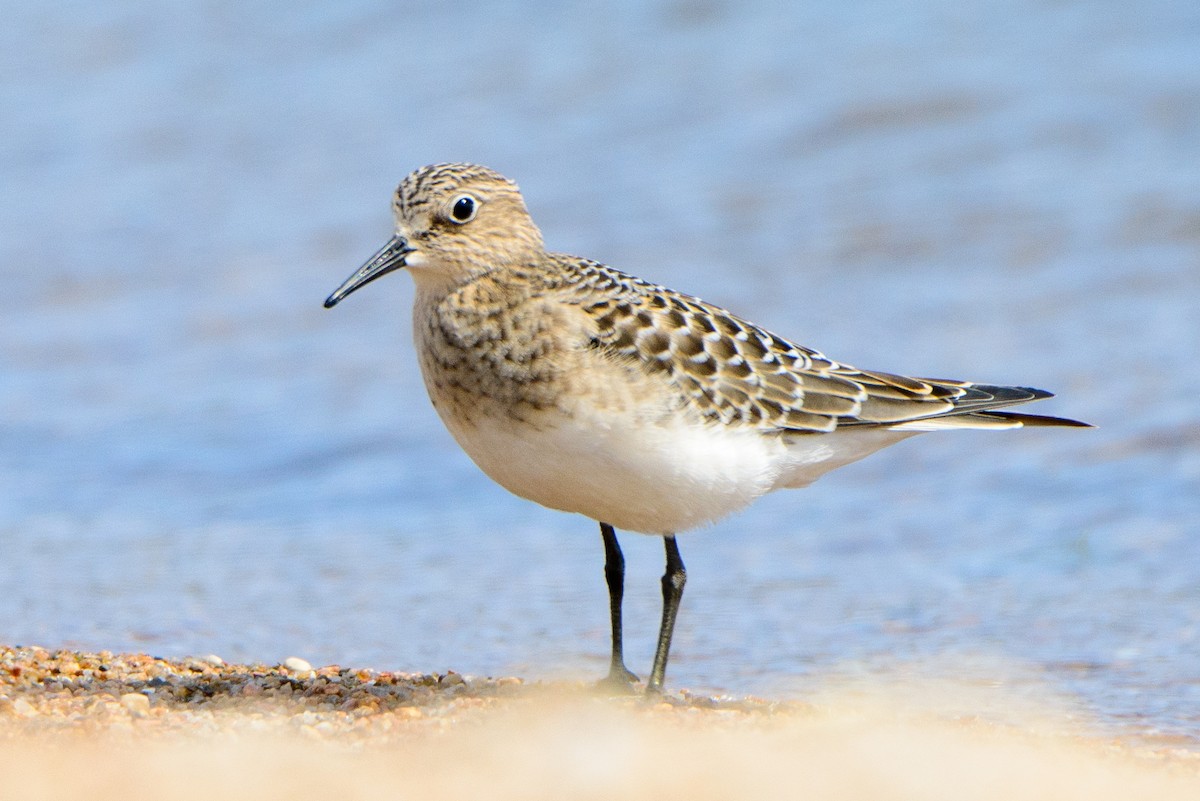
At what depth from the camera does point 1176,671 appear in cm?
657

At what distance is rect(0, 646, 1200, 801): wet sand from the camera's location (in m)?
4.45

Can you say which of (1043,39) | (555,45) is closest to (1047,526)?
(1043,39)

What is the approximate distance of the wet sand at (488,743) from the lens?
175 inches

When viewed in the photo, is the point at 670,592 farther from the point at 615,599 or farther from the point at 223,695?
the point at 223,695

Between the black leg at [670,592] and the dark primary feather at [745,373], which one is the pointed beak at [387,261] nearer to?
the dark primary feather at [745,373]

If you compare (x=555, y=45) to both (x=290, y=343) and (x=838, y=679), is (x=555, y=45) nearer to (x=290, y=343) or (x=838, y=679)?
(x=290, y=343)

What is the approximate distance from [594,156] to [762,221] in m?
1.72

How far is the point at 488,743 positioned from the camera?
4922 mm

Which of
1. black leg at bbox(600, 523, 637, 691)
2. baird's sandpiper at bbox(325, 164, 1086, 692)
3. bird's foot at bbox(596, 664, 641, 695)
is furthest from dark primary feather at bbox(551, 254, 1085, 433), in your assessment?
bird's foot at bbox(596, 664, 641, 695)

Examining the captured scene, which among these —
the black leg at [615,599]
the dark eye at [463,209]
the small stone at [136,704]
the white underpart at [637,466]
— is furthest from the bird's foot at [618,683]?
the dark eye at [463,209]

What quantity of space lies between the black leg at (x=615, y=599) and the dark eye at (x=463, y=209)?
114 cm

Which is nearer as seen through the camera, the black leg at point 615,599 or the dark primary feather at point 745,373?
the dark primary feather at point 745,373

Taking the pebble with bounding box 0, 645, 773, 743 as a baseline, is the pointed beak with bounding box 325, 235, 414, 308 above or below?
above

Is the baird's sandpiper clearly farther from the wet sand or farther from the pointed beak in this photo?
the wet sand
